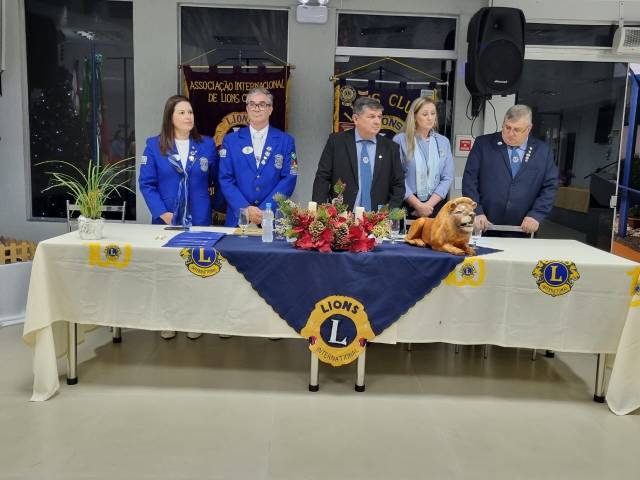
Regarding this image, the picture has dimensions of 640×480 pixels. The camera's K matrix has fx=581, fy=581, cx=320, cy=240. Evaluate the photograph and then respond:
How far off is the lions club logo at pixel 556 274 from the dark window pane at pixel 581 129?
2.52 meters

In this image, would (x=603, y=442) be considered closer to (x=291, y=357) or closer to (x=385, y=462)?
(x=385, y=462)

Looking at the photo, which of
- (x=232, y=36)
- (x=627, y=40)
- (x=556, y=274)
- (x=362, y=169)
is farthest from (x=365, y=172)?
(x=627, y=40)

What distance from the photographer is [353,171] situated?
142 inches

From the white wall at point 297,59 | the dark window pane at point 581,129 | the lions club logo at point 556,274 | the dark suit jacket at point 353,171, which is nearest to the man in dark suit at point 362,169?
the dark suit jacket at point 353,171

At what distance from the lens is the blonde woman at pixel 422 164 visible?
3775 millimetres

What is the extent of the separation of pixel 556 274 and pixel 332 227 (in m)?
1.09

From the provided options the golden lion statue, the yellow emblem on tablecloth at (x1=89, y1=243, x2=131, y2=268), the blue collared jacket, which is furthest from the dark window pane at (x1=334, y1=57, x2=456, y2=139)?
the yellow emblem on tablecloth at (x1=89, y1=243, x2=131, y2=268)

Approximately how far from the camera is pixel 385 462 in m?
2.28

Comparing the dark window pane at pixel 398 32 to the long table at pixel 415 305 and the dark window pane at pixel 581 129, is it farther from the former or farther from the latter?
the long table at pixel 415 305

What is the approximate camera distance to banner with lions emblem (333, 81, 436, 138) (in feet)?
15.5

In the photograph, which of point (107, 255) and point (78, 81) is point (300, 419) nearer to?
point (107, 255)

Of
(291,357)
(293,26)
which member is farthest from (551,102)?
(291,357)

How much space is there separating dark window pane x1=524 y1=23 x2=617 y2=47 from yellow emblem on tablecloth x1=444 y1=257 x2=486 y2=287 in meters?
2.90

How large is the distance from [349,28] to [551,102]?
6.08ft
